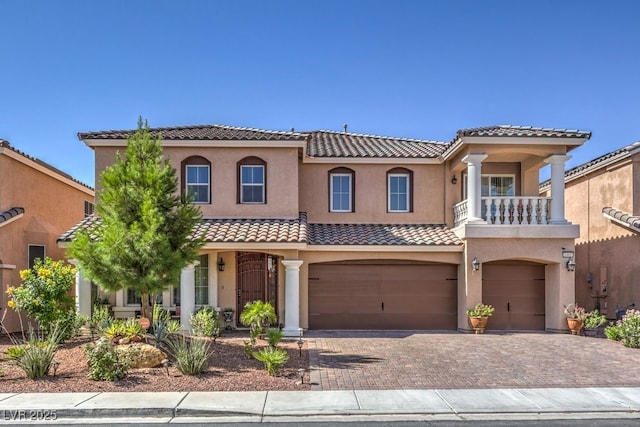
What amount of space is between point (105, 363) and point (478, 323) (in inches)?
445

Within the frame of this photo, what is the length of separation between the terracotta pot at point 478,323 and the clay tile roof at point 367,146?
6088mm

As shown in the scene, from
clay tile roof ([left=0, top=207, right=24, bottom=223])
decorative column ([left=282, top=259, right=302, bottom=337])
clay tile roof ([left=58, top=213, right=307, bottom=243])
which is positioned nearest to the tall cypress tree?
clay tile roof ([left=58, top=213, right=307, bottom=243])

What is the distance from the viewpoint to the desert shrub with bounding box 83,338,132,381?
10141 mm

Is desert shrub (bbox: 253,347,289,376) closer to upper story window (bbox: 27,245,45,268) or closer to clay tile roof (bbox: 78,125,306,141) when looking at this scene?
clay tile roof (bbox: 78,125,306,141)

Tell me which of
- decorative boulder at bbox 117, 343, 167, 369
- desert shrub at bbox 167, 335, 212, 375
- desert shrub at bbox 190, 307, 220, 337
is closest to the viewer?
desert shrub at bbox 167, 335, 212, 375

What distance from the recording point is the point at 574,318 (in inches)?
637

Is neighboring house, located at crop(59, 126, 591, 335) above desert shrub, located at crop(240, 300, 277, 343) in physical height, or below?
above

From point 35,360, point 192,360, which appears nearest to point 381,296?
point 192,360

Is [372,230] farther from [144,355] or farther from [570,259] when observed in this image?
[144,355]

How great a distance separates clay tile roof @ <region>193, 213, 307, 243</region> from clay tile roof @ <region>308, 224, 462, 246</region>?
0.74m

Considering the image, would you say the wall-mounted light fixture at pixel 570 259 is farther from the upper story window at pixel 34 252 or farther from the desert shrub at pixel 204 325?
the upper story window at pixel 34 252

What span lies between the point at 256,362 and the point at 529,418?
604cm

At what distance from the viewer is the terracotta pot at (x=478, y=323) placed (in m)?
16.2

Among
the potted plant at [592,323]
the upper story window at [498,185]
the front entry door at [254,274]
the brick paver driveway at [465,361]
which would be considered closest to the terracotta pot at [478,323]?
the brick paver driveway at [465,361]
